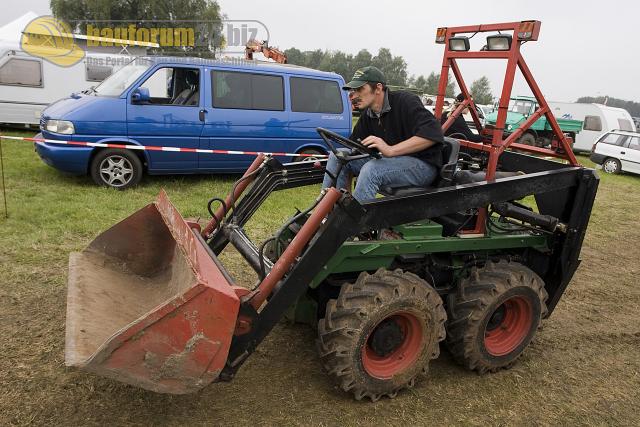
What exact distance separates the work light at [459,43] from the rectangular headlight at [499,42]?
35 centimetres

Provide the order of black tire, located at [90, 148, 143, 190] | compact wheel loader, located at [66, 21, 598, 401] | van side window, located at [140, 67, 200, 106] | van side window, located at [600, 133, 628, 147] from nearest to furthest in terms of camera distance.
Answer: compact wheel loader, located at [66, 21, 598, 401], black tire, located at [90, 148, 143, 190], van side window, located at [140, 67, 200, 106], van side window, located at [600, 133, 628, 147]

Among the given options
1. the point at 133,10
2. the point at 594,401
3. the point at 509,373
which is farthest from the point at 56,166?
the point at 133,10

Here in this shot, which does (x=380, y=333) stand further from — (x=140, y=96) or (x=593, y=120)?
(x=593, y=120)

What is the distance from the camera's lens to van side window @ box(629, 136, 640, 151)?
15094 mm

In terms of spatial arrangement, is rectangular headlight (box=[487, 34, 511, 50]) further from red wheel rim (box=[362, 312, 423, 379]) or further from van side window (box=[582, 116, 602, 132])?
van side window (box=[582, 116, 602, 132])

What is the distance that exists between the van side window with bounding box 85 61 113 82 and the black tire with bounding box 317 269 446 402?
456 inches

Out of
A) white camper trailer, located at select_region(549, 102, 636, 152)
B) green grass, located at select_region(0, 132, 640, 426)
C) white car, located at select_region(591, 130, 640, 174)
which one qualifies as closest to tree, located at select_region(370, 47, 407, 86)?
white camper trailer, located at select_region(549, 102, 636, 152)

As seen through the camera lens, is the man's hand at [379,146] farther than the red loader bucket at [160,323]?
Yes

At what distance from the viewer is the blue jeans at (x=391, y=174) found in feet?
10.8

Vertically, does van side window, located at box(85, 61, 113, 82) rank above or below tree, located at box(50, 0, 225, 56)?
below

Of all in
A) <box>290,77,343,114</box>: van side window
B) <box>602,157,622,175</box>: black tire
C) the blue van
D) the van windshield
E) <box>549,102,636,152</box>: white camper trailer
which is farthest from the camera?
<box>549,102,636,152</box>: white camper trailer

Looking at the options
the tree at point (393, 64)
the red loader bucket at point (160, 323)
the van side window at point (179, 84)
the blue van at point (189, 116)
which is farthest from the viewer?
the tree at point (393, 64)

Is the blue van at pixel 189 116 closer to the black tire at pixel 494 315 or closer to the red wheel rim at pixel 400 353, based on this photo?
the black tire at pixel 494 315

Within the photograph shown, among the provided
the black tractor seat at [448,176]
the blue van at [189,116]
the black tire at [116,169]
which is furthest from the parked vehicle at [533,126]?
the black tractor seat at [448,176]
